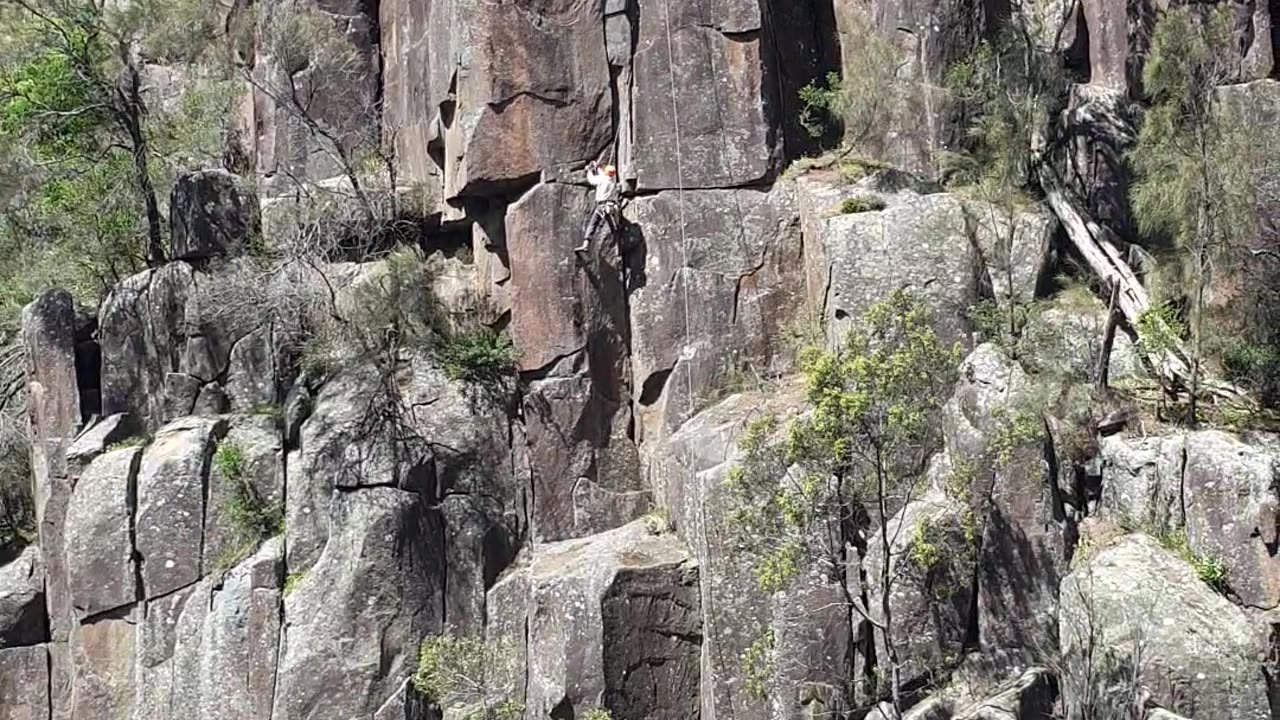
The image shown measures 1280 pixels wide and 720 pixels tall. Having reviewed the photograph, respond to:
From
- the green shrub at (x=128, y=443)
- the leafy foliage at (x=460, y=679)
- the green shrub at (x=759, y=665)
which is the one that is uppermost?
the green shrub at (x=128, y=443)

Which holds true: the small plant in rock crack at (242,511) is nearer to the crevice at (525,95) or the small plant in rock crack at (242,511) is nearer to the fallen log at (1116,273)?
the crevice at (525,95)

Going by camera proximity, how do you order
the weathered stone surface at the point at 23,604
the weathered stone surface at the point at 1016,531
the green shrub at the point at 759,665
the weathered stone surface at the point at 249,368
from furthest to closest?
the weathered stone surface at the point at 23,604 → the weathered stone surface at the point at 249,368 → the weathered stone surface at the point at 1016,531 → the green shrub at the point at 759,665

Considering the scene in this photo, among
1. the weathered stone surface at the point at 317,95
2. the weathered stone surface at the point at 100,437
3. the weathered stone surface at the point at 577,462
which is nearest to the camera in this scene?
the weathered stone surface at the point at 577,462

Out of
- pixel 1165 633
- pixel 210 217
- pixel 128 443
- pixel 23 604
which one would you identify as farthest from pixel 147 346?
pixel 1165 633

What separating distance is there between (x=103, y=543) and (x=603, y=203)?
32.5 feet

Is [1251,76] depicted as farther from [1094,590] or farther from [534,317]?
[534,317]

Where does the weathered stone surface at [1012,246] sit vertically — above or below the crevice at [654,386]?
above

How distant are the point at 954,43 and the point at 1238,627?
11417 millimetres

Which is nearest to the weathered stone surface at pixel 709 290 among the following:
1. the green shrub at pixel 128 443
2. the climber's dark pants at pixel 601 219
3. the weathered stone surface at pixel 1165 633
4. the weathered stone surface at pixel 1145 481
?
the climber's dark pants at pixel 601 219

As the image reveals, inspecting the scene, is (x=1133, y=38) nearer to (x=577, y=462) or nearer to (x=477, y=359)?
(x=577, y=462)

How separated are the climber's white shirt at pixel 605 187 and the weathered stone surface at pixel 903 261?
3.53 metres

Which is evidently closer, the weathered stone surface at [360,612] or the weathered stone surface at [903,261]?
the weathered stone surface at [360,612]

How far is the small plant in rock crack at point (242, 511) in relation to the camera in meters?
24.2

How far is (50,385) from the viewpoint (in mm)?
26094
